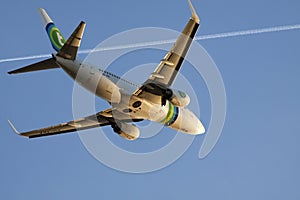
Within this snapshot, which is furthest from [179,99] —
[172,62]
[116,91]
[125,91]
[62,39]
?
[62,39]

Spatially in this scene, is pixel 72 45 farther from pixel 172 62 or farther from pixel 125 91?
pixel 172 62

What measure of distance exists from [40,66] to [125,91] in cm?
632

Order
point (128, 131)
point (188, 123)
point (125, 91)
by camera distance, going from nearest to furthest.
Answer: point (125, 91), point (128, 131), point (188, 123)

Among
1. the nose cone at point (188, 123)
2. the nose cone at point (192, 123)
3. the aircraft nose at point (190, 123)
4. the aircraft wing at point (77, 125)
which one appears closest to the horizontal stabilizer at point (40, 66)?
the aircraft wing at point (77, 125)

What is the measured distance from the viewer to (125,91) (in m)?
52.3

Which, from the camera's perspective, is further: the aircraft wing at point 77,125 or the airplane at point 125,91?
the aircraft wing at point 77,125

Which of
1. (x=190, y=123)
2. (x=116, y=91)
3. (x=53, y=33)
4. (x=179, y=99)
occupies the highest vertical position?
(x=53, y=33)

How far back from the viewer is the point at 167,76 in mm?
50156

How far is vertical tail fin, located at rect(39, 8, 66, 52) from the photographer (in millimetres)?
54156

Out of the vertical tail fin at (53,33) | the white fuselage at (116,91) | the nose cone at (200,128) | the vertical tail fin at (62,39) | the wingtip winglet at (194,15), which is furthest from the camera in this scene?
the nose cone at (200,128)

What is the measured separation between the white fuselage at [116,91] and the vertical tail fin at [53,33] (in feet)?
12.1

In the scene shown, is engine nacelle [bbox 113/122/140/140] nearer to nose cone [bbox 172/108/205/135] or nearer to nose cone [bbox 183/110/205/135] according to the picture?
nose cone [bbox 172/108/205/135]

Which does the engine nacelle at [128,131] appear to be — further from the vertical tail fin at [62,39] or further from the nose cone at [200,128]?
the vertical tail fin at [62,39]

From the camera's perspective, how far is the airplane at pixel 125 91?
49094 millimetres
